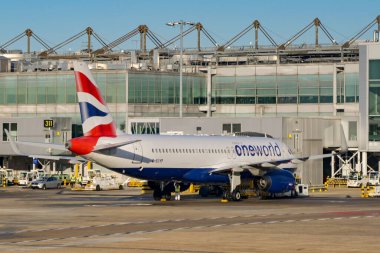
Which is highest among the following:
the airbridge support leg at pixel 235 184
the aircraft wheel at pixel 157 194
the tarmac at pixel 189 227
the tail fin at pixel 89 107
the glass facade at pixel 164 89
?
the glass facade at pixel 164 89

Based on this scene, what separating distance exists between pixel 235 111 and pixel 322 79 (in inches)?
531

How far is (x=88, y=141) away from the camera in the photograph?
211ft

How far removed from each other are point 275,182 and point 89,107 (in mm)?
16559

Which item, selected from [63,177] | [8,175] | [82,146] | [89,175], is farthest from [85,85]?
[8,175]

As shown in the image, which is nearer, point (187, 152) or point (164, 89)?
point (187, 152)

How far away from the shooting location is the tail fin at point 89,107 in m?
64.9

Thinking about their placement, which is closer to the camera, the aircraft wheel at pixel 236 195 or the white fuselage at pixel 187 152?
the white fuselage at pixel 187 152

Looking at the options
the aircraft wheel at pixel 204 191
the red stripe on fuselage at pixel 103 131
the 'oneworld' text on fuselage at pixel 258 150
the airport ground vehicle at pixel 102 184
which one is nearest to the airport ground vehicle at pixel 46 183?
the airport ground vehicle at pixel 102 184

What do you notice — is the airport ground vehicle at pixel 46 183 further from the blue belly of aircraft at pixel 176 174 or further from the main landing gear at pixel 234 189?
the main landing gear at pixel 234 189

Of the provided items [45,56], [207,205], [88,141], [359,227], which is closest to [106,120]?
[88,141]

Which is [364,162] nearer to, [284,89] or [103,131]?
[284,89]

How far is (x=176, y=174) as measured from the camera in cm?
7069

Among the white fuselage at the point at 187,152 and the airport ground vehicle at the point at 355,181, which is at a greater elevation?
the white fuselage at the point at 187,152

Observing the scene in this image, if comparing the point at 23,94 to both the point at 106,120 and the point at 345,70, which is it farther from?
the point at 106,120
